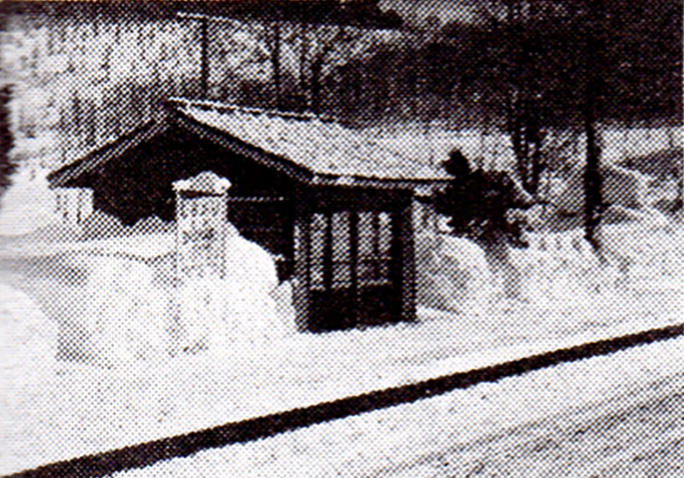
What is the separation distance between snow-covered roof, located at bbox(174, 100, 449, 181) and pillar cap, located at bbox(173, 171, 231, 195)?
1.23 m

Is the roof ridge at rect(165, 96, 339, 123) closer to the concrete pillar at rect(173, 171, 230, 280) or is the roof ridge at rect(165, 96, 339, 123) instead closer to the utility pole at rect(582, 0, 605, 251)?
the concrete pillar at rect(173, 171, 230, 280)

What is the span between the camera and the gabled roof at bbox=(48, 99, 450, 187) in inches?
579

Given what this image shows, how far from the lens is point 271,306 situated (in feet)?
44.7

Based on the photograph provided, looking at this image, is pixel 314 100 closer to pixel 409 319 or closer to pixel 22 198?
pixel 22 198

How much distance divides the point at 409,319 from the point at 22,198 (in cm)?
1173

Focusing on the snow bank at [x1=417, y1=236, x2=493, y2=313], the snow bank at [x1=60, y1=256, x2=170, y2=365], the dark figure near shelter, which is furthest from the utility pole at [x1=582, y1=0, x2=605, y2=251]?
the snow bank at [x1=60, y1=256, x2=170, y2=365]

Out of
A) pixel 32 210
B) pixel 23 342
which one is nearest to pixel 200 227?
pixel 23 342

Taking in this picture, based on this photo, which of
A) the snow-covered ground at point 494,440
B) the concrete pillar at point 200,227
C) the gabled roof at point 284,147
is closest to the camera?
the snow-covered ground at point 494,440

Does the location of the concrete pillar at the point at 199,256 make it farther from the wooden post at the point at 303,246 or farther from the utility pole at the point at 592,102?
the utility pole at the point at 592,102

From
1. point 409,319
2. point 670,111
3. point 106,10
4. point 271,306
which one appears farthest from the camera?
point 670,111

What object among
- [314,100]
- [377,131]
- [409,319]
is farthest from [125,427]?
[377,131]

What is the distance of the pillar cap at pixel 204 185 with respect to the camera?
1343 centimetres

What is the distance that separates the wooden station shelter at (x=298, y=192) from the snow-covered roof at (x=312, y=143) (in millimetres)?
35

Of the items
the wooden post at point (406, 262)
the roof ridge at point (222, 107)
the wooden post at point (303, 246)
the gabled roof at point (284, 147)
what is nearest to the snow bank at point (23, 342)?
the wooden post at point (303, 246)
